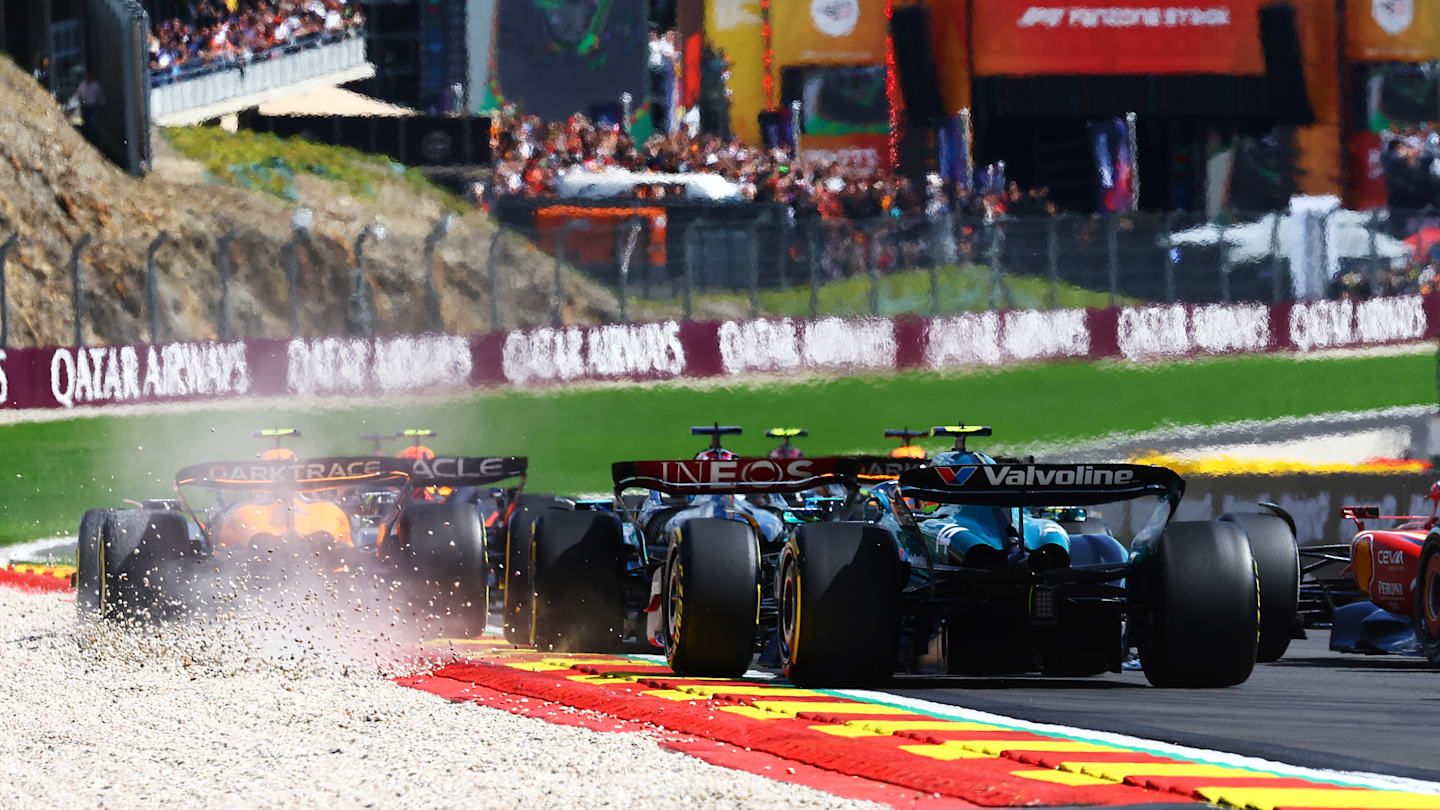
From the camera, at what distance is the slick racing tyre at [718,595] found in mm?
10477

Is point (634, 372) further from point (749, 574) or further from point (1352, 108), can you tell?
point (1352, 108)

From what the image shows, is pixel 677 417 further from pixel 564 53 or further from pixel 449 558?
pixel 564 53

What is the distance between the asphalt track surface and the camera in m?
7.68

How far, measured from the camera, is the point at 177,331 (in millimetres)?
36094

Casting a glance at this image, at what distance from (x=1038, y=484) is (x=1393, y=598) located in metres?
3.67

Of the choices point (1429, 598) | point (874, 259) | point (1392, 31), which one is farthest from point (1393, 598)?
point (1392, 31)

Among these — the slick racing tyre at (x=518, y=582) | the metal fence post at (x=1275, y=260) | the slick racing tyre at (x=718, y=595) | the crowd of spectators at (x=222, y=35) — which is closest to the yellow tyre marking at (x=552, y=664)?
the slick racing tyre at (x=518, y=582)

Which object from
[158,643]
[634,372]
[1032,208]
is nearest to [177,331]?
[634,372]

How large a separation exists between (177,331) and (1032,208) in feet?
67.4

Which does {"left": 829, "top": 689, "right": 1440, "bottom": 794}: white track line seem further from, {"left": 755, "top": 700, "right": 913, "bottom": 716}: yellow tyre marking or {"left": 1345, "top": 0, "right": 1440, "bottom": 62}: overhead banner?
{"left": 1345, "top": 0, "right": 1440, "bottom": 62}: overhead banner

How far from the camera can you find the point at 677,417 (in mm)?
34219

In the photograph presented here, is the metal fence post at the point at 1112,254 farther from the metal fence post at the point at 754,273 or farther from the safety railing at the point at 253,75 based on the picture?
the safety railing at the point at 253,75

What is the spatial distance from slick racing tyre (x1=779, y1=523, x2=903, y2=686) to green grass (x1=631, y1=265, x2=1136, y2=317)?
2510 cm

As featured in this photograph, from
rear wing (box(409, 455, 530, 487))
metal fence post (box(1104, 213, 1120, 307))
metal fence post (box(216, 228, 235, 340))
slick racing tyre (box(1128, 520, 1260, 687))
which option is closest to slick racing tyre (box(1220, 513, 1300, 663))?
slick racing tyre (box(1128, 520, 1260, 687))
